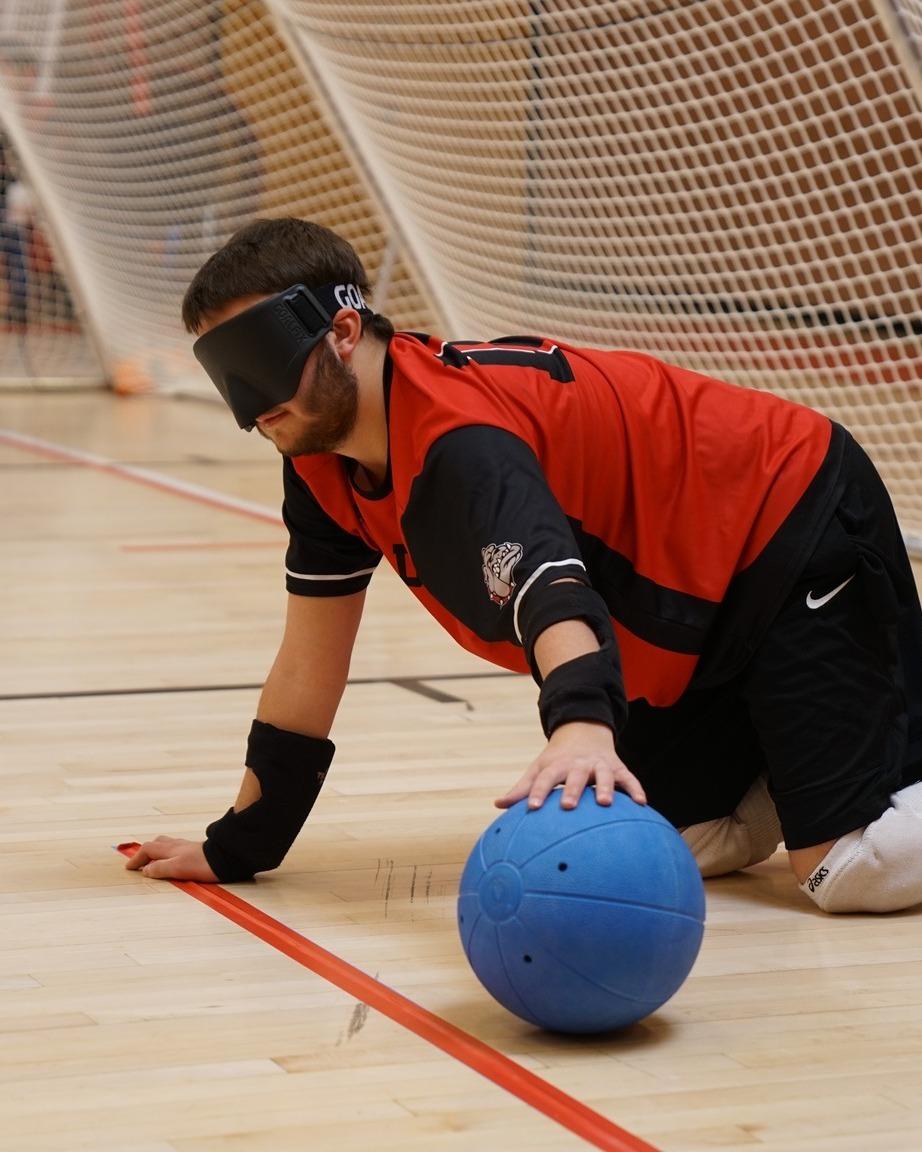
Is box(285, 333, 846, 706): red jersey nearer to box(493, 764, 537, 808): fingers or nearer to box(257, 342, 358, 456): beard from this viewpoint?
box(257, 342, 358, 456): beard

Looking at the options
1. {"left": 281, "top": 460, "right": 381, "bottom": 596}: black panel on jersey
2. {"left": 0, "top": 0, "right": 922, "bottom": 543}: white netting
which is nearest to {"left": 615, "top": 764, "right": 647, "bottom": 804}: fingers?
{"left": 281, "top": 460, "right": 381, "bottom": 596}: black panel on jersey

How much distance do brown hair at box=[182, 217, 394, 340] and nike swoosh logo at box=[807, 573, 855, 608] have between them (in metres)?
0.62

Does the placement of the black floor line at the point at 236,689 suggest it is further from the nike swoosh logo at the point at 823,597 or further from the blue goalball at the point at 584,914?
the blue goalball at the point at 584,914

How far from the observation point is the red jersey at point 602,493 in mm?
2010

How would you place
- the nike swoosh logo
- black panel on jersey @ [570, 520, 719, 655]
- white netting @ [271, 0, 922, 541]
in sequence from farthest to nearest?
white netting @ [271, 0, 922, 541] < the nike swoosh logo < black panel on jersey @ [570, 520, 719, 655]

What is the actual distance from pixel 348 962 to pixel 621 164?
461 cm

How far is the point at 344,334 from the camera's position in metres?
2.12

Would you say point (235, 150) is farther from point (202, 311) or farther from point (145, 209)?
point (202, 311)

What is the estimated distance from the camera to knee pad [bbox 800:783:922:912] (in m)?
2.31

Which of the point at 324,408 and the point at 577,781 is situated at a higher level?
the point at 324,408

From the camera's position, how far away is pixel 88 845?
2.65 metres

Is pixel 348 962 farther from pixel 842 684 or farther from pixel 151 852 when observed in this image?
pixel 842 684

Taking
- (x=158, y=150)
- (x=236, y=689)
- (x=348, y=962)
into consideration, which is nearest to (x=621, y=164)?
(x=236, y=689)

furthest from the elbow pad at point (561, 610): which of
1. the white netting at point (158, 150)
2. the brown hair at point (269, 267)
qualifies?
the white netting at point (158, 150)
